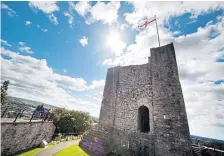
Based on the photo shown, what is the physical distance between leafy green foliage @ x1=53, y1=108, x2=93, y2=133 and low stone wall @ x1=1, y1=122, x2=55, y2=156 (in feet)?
18.0

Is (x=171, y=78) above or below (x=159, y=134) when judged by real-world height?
above

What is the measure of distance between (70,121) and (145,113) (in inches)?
499

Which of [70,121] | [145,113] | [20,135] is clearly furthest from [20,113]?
[145,113]

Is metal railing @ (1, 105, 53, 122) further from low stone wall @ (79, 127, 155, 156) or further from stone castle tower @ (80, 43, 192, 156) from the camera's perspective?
stone castle tower @ (80, 43, 192, 156)

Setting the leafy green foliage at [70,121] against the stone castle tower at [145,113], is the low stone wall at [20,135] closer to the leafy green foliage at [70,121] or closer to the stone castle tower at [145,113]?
the stone castle tower at [145,113]

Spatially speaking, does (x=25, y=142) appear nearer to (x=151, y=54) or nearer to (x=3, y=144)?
(x=3, y=144)

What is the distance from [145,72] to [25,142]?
12.2 meters

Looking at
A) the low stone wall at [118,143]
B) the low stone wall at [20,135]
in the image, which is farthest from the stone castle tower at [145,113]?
the low stone wall at [20,135]

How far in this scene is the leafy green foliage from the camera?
18641 mm

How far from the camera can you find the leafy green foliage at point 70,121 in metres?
18.6

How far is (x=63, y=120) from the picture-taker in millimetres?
19047

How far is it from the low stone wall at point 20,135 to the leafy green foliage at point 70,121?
5.50 m

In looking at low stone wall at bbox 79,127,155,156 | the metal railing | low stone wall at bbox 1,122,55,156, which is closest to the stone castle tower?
low stone wall at bbox 79,127,155,156

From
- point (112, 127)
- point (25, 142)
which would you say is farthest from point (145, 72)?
point (25, 142)
